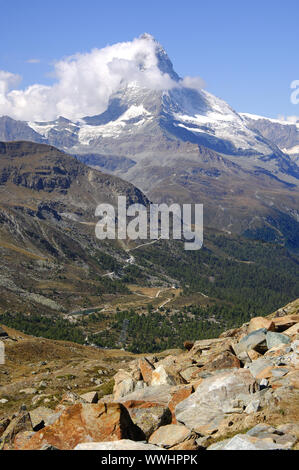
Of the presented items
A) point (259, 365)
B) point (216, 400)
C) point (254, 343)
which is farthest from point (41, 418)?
point (254, 343)

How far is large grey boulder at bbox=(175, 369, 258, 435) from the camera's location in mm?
32281

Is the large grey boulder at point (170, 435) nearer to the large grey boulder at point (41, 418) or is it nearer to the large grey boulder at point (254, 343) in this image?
the large grey boulder at point (41, 418)

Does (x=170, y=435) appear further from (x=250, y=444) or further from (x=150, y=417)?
(x=250, y=444)

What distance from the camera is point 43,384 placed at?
75000 mm

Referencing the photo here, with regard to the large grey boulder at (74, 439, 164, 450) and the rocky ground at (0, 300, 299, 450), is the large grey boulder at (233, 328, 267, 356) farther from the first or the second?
the large grey boulder at (74, 439, 164, 450)

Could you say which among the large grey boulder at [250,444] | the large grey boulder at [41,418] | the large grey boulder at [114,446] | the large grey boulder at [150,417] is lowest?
the large grey boulder at [41,418]

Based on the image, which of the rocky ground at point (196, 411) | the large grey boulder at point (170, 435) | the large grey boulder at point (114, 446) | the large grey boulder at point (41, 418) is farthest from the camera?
the large grey boulder at point (41, 418)

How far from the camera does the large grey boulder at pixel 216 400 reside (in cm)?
3228

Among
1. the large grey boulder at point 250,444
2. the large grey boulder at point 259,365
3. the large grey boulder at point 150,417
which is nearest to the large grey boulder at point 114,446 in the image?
the large grey boulder at point 250,444

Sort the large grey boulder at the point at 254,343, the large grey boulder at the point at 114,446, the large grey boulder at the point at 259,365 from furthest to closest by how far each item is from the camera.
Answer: the large grey boulder at the point at 254,343, the large grey boulder at the point at 259,365, the large grey boulder at the point at 114,446

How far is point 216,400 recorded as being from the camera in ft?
110
